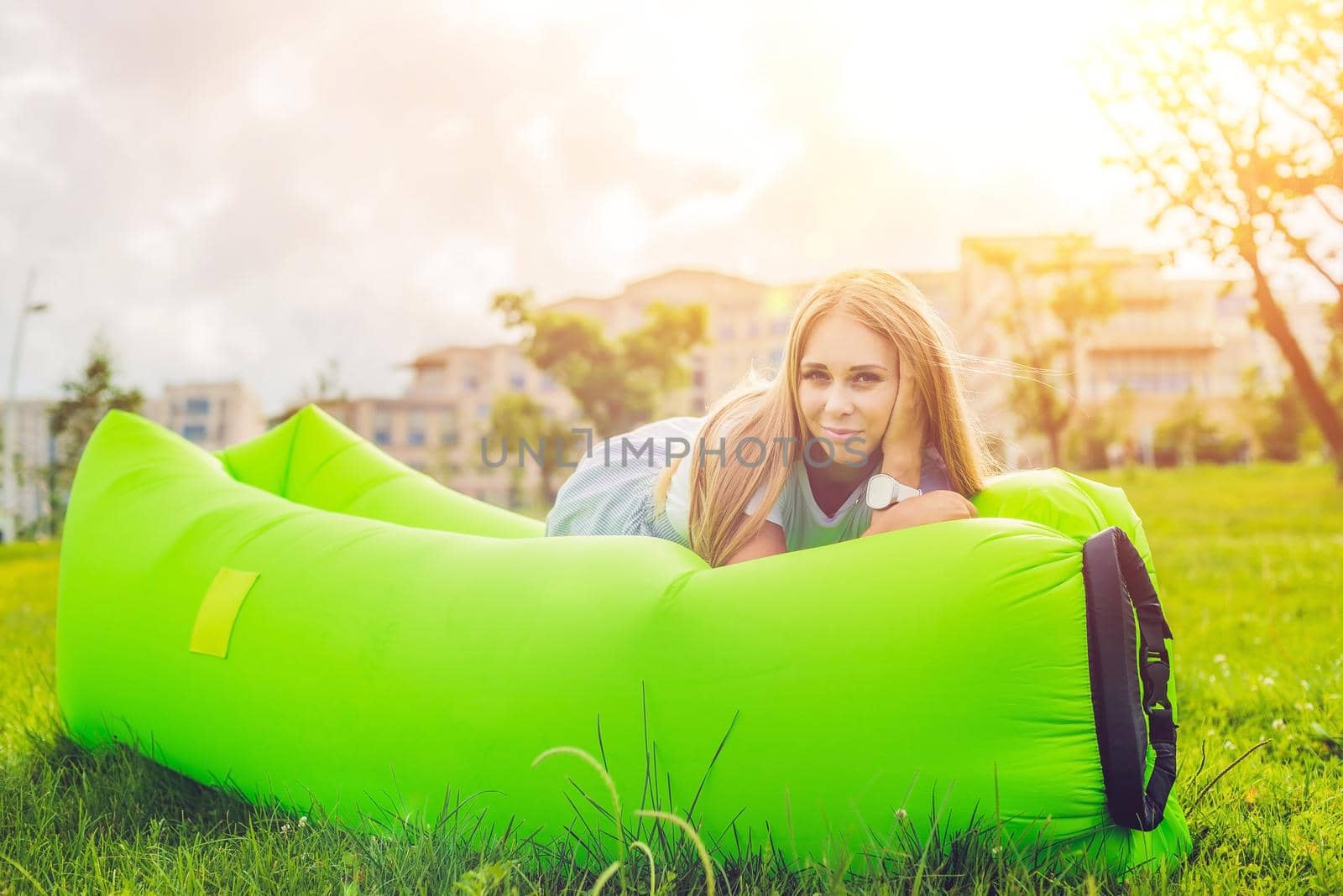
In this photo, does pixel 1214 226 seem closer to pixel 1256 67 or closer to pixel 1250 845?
pixel 1256 67

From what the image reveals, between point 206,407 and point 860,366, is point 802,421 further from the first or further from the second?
point 206,407

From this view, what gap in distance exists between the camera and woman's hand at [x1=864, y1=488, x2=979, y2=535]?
214 cm

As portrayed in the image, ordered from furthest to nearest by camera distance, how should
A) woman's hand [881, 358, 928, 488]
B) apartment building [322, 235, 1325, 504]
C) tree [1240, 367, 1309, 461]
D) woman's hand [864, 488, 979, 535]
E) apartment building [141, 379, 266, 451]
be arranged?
1. apartment building [141, 379, 266, 451]
2. apartment building [322, 235, 1325, 504]
3. tree [1240, 367, 1309, 461]
4. woman's hand [881, 358, 928, 488]
5. woman's hand [864, 488, 979, 535]

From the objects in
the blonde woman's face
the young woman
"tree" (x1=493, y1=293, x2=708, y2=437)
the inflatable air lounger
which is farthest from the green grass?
"tree" (x1=493, y1=293, x2=708, y2=437)

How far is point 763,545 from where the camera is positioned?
91.2 inches

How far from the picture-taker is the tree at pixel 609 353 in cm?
3031

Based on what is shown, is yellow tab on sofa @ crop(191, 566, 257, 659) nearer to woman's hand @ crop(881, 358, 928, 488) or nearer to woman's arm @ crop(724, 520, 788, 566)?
woman's arm @ crop(724, 520, 788, 566)

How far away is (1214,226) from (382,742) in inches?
248

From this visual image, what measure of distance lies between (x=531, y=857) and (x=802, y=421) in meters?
1.20

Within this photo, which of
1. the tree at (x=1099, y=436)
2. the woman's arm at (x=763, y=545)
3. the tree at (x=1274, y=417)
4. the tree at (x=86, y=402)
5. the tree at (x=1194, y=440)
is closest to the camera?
the woman's arm at (x=763, y=545)

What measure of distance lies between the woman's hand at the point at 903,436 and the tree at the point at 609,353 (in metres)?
28.0

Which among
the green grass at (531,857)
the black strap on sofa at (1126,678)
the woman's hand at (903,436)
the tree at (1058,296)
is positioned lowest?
the green grass at (531,857)

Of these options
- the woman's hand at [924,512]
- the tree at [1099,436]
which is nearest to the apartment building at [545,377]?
the tree at [1099,436]

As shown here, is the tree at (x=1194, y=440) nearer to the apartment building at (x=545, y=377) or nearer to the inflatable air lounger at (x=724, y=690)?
the apartment building at (x=545, y=377)
